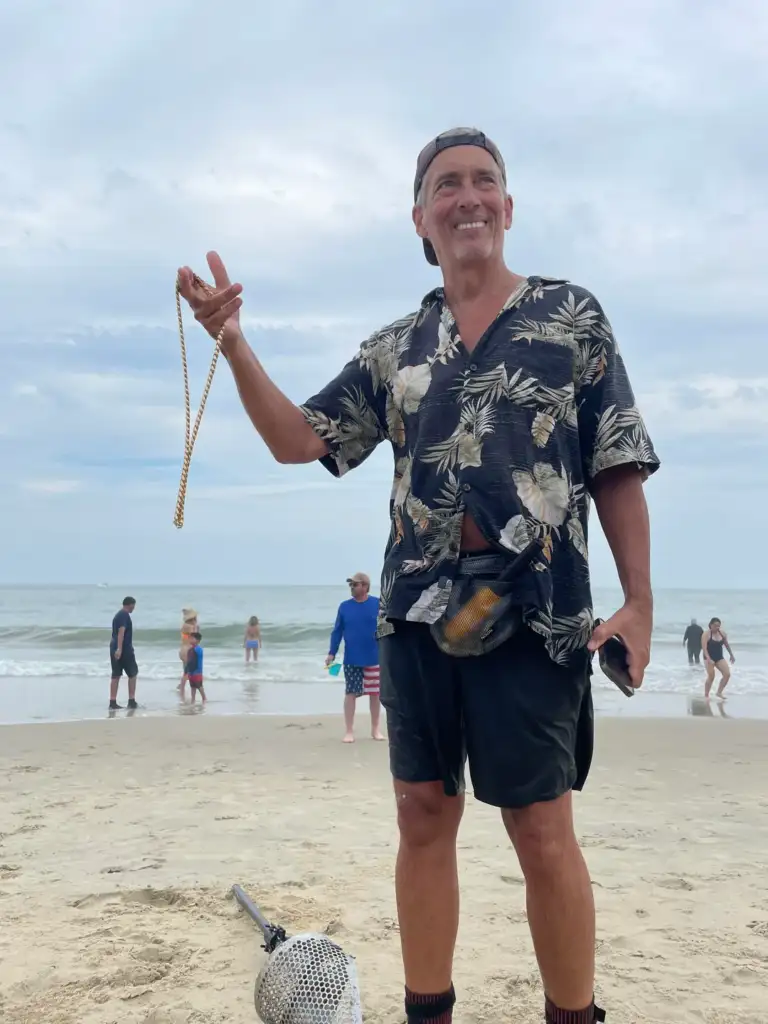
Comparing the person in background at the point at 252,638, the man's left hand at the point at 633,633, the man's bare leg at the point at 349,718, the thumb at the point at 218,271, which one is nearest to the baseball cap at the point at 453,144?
the thumb at the point at 218,271

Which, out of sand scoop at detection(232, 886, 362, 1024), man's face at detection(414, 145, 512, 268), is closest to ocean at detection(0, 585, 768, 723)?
sand scoop at detection(232, 886, 362, 1024)

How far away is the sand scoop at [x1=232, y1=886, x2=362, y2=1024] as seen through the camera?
2.08 meters

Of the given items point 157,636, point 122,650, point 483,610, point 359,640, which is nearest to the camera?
point 483,610

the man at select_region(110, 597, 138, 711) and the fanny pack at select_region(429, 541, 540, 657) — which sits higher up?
the fanny pack at select_region(429, 541, 540, 657)

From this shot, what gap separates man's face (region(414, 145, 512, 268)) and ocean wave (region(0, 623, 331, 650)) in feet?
85.1

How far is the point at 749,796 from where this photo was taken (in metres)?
6.86

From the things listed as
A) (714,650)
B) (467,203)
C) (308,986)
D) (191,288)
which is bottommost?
(714,650)

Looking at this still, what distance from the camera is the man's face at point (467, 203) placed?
2.05 meters

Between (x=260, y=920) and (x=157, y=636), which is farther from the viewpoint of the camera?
(x=157, y=636)

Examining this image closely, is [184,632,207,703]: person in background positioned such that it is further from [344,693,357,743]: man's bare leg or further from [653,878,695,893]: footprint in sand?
[653,878,695,893]: footprint in sand

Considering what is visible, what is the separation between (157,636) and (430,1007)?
2988 cm

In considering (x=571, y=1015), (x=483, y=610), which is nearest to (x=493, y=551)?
(x=483, y=610)

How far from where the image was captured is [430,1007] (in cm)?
192

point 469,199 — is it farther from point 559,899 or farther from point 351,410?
point 559,899
